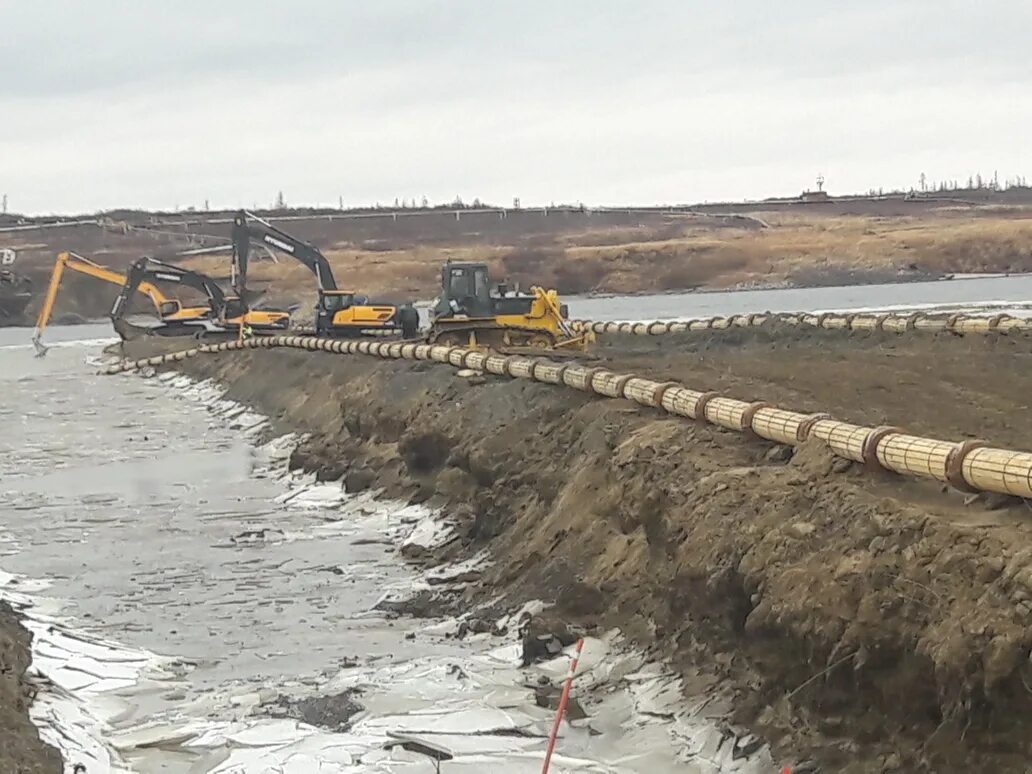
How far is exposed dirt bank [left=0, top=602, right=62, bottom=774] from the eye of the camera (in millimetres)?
8195

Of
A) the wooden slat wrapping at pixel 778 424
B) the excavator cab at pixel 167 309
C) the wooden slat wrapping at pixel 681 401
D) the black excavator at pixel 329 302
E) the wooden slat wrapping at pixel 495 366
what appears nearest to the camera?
the wooden slat wrapping at pixel 778 424

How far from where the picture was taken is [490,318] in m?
30.9

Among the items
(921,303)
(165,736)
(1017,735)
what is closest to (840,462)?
(1017,735)

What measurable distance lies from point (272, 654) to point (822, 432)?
4.99m

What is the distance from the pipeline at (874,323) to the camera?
86.6ft

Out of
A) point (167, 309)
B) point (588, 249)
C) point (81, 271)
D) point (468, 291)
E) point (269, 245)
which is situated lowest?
point (167, 309)

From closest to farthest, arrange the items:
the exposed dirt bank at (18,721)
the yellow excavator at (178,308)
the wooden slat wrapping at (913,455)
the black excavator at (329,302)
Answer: the exposed dirt bank at (18,721), the wooden slat wrapping at (913,455), the black excavator at (329,302), the yellow excavator at (178,308)

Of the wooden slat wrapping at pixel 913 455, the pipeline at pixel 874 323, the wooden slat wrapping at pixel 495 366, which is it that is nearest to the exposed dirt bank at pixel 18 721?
the wooden slat wrapping at pixel 913 455

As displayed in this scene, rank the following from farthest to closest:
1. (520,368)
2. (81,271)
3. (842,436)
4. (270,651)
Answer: (81,271) → (520,368) → (270,651) → (842,436)

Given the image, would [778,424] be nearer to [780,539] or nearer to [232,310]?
[780,539]

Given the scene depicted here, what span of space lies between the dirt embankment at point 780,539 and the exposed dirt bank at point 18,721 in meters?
4.21

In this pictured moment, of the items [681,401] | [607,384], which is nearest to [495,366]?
[607,384]

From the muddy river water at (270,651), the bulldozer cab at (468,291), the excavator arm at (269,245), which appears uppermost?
the excavator arm at (269,245)

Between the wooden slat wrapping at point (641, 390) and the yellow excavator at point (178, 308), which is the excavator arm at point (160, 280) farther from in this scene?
the wooden slat wrapping at point (641, 390)
